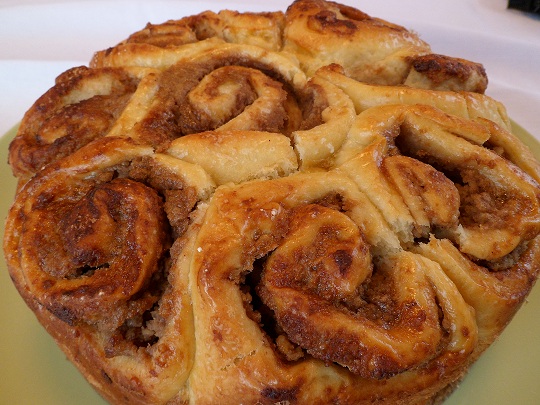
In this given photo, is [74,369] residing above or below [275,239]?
below

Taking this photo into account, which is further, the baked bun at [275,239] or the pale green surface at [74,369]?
the pale green surface at [74,369]

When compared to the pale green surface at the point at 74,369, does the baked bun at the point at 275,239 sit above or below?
above

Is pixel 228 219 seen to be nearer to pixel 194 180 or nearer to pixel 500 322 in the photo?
pixel 194 180

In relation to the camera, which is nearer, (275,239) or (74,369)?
(275,239)

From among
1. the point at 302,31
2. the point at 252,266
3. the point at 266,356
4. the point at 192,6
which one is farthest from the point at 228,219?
the point at 192,6

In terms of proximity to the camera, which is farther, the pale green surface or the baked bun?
the pale green surface

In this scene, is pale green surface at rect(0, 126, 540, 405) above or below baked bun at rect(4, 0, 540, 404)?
below
